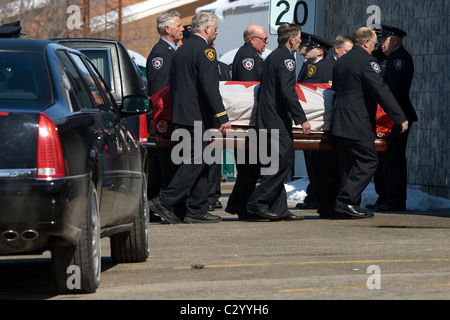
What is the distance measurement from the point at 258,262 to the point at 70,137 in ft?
7.89

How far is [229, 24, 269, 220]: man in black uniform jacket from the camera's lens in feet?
43.5

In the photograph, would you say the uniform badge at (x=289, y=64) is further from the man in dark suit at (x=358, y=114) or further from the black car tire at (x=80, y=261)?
the black car tire at (x=80, y=261)

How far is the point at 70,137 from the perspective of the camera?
6879 mm

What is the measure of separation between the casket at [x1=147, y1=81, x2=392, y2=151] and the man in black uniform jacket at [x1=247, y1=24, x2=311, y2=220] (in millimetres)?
139

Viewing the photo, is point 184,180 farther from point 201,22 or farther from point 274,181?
point 201,22

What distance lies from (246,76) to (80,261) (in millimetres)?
7231

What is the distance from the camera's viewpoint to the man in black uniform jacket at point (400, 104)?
48.3 feet

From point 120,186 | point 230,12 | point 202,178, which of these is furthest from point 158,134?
point 230,12

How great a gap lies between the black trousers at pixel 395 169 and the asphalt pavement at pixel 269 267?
2393 millimetres

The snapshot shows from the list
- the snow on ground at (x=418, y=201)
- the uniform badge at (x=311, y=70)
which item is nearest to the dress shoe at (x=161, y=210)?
the uniform badge at (x=311, y=70)

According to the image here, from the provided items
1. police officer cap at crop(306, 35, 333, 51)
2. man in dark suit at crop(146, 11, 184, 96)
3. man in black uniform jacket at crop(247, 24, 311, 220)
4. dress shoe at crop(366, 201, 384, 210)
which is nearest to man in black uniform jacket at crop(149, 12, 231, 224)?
man in black uniform jacket at crop(247, 24, 311, 220)

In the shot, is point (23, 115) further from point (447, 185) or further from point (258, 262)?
point (447, 185)
